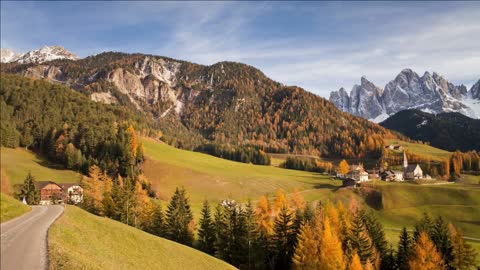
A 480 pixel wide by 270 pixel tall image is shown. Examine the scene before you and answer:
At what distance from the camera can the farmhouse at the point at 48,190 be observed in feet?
372

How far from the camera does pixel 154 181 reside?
139 m

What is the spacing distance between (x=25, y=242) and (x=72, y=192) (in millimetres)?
94106

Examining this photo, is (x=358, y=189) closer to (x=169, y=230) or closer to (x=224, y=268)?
(x=169, y=230)

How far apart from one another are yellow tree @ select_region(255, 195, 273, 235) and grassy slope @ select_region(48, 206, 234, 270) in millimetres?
22099

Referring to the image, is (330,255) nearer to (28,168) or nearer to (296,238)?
(296,238)

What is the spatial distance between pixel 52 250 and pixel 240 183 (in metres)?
119

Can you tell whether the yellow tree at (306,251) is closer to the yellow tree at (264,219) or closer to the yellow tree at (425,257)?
the yellow tree at (264,219)

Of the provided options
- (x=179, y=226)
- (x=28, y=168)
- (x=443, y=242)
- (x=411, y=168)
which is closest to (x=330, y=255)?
(x=443, y=242)

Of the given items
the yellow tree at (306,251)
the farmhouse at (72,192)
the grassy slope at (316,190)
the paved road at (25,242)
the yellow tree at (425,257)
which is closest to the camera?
the paved road at (25,242)

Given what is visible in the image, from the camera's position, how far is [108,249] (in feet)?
128

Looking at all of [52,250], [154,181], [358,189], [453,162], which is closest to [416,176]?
[453,162]

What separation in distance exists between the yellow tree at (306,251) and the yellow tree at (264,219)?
10578mm

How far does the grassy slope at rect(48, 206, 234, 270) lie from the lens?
95.0 feet

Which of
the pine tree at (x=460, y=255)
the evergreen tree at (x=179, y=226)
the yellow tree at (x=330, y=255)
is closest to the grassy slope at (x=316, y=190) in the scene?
the pine tree at (x=460, y=255)
